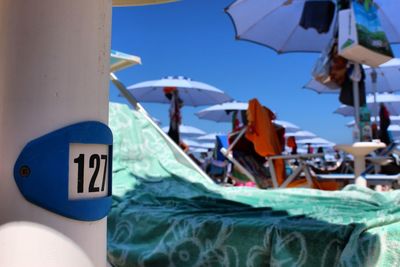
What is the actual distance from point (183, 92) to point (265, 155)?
16.0 feet

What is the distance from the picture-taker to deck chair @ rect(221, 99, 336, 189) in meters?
3.64

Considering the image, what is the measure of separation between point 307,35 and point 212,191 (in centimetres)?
325

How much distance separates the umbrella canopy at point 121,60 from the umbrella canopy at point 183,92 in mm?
4748

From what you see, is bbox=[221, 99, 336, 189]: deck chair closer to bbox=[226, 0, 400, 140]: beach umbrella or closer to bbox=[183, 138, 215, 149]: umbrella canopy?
bbox=[226, 0, 400, 140]: beach umbrella

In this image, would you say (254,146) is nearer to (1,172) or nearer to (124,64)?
(124,64)

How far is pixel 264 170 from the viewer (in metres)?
4.12

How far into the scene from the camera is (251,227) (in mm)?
1047

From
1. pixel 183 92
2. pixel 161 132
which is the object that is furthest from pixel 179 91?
pixel 161 132

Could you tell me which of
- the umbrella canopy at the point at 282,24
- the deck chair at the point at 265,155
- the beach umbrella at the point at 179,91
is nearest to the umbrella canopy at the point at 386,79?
the umbrella canopy at the point at 282,24

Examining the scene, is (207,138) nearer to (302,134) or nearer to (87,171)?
(302,134)

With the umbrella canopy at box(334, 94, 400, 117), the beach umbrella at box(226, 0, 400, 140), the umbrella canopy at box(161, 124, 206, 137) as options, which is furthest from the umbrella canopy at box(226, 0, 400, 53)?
the umbrella canopy at box(161, 124, 206, 137)

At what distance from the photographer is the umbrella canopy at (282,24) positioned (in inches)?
162

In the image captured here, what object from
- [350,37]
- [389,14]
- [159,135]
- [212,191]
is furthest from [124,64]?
[389,14]

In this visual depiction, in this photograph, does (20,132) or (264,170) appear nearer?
(20,132)
